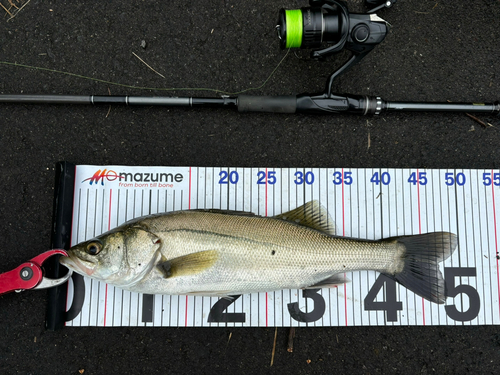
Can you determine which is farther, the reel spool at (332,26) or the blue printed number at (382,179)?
the blue printed number at (382,179)

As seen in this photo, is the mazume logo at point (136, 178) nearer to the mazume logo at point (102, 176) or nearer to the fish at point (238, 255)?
the mazume logo at point (102, 176)

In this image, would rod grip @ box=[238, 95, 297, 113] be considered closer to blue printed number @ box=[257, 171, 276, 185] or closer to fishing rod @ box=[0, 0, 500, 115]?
fishing rod @ box=[0, 0, 500, 115]

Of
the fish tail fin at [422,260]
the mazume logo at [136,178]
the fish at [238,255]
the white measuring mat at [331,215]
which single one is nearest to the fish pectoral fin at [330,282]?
the fish at [238,255]

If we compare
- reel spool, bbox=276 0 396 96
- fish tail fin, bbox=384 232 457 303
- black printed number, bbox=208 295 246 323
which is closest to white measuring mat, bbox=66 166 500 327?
black printed number, bbox=208 295 246 323

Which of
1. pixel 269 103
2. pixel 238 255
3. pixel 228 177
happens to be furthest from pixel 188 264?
pixel 269 103

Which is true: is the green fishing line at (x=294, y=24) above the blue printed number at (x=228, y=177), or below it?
above

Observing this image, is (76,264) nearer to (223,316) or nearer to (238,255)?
(238,255)

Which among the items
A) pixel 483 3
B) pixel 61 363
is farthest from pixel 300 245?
pixel 483 3
